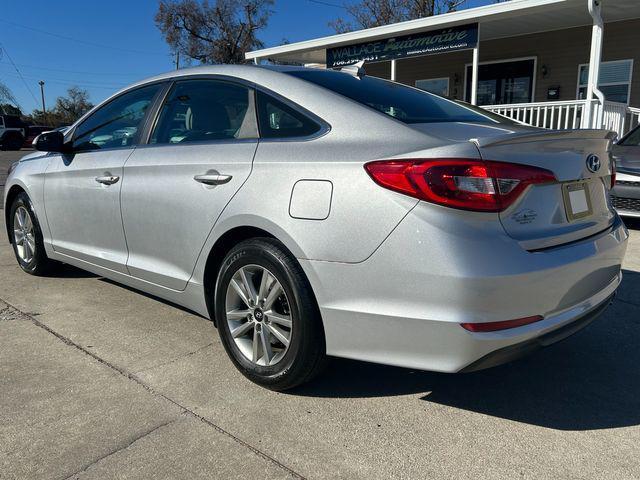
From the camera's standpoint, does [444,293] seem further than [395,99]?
No

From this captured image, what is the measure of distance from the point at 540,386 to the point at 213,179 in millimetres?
2009

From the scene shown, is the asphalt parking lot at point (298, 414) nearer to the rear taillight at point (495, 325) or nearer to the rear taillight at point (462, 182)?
the rear taillight at point (495, 325)

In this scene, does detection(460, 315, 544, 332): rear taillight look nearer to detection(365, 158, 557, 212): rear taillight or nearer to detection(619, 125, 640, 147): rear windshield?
detection(365, 158, 557, 212): rear taillight

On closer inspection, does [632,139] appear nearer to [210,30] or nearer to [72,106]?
[210,30]

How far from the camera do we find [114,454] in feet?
7.39

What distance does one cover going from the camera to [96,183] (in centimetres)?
371

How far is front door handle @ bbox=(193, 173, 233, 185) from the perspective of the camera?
279cm

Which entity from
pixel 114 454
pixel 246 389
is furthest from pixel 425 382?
pixel 114 454

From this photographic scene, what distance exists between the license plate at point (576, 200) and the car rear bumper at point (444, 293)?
0.46 feet

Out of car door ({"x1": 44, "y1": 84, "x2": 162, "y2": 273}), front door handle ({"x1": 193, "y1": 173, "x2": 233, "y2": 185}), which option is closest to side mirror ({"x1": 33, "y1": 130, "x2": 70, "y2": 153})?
car door ({"x1": 44, "y1": 84, "x2": 162, "y2": 273})

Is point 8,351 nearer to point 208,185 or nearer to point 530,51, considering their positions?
point 208,185

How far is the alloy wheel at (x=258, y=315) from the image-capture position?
104 inches

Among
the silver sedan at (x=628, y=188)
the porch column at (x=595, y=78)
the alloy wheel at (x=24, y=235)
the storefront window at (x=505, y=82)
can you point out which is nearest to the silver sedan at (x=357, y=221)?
the alloy wheel at (x=24, y=235)

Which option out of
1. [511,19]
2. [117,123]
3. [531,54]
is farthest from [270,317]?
[531,54]
